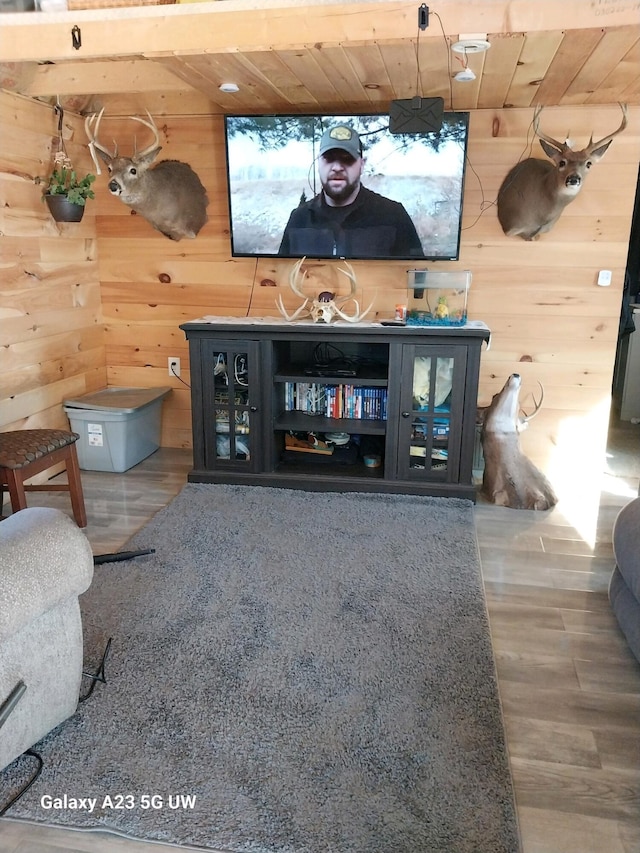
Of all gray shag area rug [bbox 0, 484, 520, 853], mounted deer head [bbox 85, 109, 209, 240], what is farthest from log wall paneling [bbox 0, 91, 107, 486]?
gray shag area rug [bbox 0, 484, 520, 853]

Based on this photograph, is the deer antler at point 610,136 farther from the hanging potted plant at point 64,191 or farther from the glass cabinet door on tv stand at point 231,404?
the hanging potted plant at point 64,191

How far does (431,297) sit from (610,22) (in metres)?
1.49

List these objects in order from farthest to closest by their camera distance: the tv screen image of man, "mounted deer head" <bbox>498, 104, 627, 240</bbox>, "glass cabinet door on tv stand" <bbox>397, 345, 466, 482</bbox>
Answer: the tv screen image of man, "glass cabinet door on tv stand" <bbox>397, 345, 466, 482</bbox>, "mounted deer head" <bbox>498, 104, 627, 240</bbox>

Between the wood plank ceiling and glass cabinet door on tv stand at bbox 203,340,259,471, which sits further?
glass cabinet door on tv stand at bbox 203,340,259,471

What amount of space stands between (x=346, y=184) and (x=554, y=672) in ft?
8.20

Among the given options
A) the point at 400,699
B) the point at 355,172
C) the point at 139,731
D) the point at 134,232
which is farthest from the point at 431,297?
the point at 139,731

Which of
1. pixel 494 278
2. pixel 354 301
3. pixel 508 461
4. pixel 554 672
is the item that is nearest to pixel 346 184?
pixel 354 301

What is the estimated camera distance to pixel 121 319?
13.2ft

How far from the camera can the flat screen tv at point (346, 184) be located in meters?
3.26

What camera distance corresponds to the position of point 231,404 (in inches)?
135

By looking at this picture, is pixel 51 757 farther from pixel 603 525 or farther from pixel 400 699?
pixel 603 525

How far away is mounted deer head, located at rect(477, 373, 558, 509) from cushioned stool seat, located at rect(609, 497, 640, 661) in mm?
980

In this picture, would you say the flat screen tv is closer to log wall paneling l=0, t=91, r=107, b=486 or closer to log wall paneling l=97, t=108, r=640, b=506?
log wall paneling l=97, t=108, r=640, b=506

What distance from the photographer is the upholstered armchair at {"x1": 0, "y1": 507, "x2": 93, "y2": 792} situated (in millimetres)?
1426
